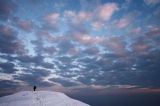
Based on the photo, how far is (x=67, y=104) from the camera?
19.2m

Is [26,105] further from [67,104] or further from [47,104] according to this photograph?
[67,104]

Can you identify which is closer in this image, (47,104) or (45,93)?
(47,104)

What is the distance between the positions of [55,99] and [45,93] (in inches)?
86.9

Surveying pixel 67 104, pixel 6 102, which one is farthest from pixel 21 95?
pixel 67 104

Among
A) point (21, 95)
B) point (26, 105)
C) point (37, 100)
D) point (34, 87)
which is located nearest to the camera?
point (26, 105)

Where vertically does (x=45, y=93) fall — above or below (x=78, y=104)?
above

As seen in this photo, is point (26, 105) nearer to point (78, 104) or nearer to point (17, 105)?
point (17, 105)

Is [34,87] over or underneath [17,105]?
over

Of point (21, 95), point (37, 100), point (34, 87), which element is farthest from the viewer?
point (34, 87)

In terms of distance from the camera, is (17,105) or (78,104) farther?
(78,104)

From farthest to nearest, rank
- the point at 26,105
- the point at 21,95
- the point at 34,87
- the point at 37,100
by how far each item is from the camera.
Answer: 1. the point at 34,87
2. the point at 21,95
3. the point at 37,100
4. the point at 26,105

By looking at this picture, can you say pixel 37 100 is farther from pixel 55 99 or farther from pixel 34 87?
pixel 34 87

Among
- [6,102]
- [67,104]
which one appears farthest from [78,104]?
[6,102]

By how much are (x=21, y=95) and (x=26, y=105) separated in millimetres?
3366
